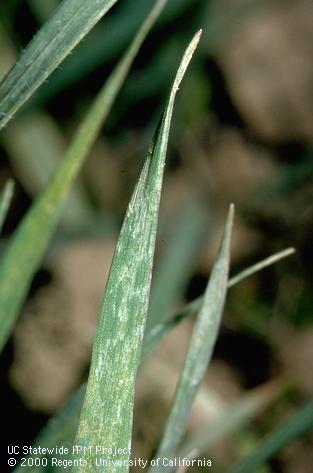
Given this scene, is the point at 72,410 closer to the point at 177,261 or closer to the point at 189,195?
the point at 177,261

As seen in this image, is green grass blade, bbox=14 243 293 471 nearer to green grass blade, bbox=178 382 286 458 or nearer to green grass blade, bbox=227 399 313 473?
green grass blade, bbox=227 399 313 473

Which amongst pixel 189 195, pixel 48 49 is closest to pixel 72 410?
pixel 48 49

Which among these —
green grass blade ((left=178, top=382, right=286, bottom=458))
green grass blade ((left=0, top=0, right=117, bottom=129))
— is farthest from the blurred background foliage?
green grass blade ((left=0, top=0, right=117, bottom=129))

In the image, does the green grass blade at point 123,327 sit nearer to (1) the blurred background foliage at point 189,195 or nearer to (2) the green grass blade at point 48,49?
(2) the green grass blade at point 48,49

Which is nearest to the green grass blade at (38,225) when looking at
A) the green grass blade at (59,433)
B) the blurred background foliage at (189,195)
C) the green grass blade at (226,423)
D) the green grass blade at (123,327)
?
the green grass blade at (59,433)

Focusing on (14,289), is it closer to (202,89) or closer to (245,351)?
(245,351)

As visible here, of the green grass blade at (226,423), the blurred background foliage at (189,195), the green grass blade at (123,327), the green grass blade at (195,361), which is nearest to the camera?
the green grass blade at (123,327)
